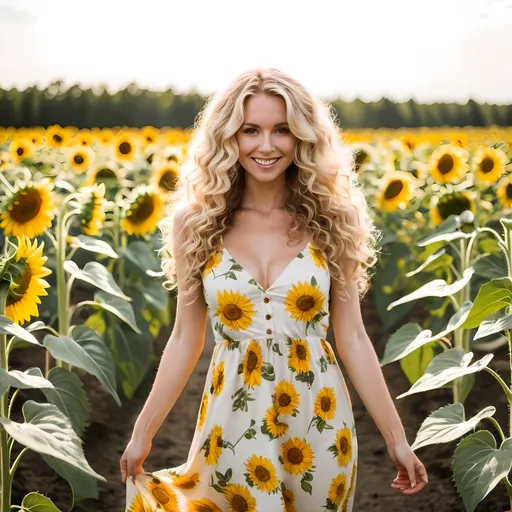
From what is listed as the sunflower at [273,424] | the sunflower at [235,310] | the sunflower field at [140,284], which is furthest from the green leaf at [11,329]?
the sunflower at [273,424]

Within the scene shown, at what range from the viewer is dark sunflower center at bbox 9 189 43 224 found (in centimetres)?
265

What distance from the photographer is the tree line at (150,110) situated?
6273 mm

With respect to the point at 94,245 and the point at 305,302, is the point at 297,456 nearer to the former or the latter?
the point at 305,302

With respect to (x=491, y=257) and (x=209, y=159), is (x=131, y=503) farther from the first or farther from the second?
(x=491, y=257)

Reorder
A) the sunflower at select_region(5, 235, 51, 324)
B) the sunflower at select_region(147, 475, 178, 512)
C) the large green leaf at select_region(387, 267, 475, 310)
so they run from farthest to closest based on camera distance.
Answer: the large green leaf at select_region(387, 267, 475, 310)
the sunflower at select_region(5, 235, 51, 324)
the sunflower at select_region(147, 475, 178, 512)

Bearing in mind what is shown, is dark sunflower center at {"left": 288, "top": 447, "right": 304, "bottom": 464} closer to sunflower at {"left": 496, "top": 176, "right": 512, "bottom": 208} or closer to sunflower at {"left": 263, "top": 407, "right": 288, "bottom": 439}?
sunflower at {"left": 263, "top": 407, "right": 288, "bottom": 439}

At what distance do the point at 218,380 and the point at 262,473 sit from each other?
0.20 metres

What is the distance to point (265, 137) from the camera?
1730mm

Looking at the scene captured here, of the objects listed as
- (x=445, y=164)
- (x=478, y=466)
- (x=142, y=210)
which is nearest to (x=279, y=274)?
(x=478, y=466)

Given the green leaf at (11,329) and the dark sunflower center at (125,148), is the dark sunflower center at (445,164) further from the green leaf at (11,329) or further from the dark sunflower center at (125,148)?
the green leaf at (11,329)

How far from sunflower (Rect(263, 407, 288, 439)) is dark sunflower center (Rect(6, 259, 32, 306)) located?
2.35ft

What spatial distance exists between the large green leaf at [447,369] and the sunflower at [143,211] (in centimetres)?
154

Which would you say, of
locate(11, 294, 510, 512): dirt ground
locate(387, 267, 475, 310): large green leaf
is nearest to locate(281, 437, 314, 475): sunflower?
locate(387, 267, 475, 310): large green leaf

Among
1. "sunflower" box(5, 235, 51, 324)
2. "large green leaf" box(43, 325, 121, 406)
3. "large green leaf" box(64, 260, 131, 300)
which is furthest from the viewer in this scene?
"large green leaf" box(64, 260, 131, 300)
